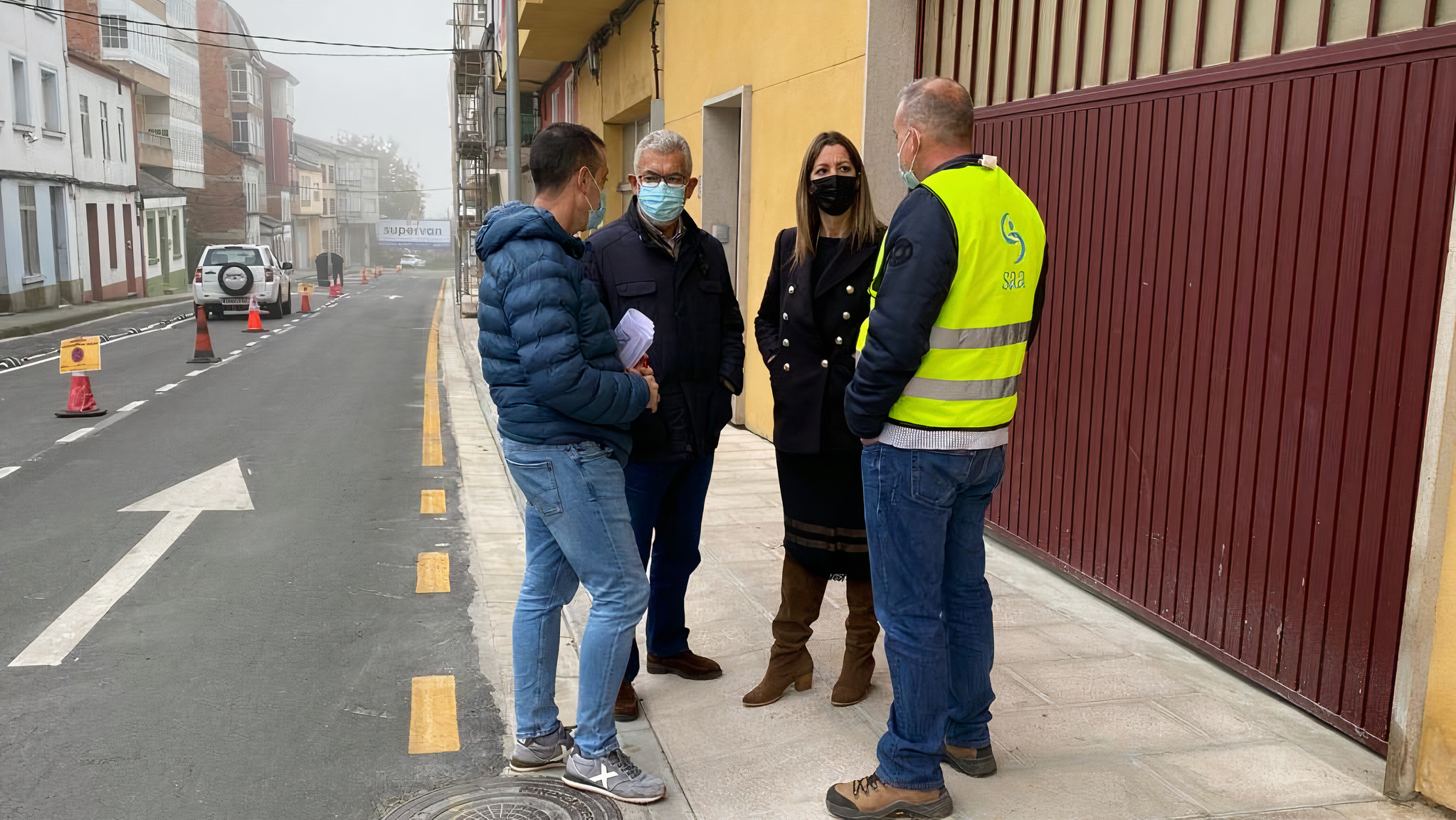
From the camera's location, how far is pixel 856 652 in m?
4.04

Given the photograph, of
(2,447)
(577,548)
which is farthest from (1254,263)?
(2,447)

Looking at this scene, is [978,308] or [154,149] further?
[154,149]

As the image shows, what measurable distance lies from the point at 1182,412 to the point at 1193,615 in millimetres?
798

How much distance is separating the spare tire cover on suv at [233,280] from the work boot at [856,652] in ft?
83.7

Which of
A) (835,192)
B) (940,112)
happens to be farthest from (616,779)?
(940,112)

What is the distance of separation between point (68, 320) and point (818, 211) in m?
27.3

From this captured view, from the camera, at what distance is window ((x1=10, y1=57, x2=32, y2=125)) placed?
29.3 meters

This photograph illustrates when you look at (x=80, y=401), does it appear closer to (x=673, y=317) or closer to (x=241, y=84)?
(x=673, y=317)

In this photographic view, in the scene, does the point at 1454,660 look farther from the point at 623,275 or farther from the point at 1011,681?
the point at 623,275

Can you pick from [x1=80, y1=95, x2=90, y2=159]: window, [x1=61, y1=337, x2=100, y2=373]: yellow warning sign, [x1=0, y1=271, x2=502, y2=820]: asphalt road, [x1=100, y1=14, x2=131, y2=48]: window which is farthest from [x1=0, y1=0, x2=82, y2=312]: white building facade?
[x1=0, y1=271, x2=502, y2=820]: asphalt road

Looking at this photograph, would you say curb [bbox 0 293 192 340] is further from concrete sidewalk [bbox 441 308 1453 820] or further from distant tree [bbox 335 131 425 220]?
distant tree [bbox 335 131 425 220]

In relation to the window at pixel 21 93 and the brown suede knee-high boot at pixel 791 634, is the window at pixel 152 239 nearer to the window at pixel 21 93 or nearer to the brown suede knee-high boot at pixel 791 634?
the window at pixel 21 93

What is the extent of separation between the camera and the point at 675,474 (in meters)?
4.00

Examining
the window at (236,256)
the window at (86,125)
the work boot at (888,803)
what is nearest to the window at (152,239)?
the window at (86,125)
